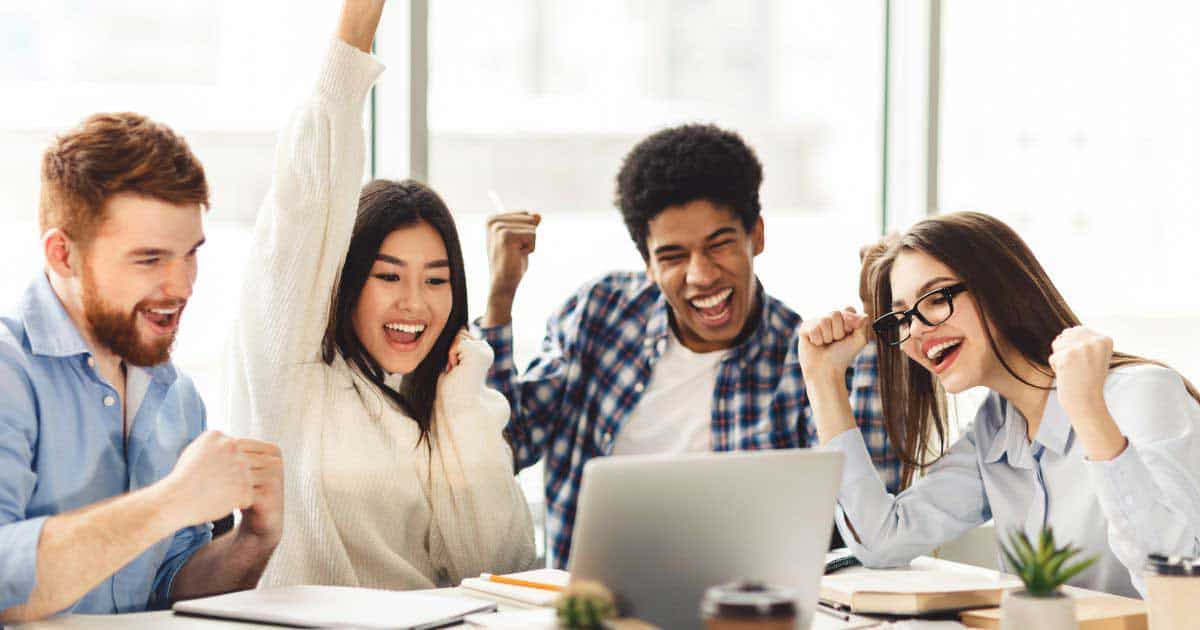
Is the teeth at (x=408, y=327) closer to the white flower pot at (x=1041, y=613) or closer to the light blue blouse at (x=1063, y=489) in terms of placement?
the light blue blouse at (x=1063, y=489)

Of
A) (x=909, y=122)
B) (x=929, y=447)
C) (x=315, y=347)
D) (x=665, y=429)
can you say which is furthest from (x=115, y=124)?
(x=909, y=122)

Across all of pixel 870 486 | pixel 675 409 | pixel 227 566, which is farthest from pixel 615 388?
pixel 227 566

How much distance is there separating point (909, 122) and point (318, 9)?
1.64 metres

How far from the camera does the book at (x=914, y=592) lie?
168 centimetres

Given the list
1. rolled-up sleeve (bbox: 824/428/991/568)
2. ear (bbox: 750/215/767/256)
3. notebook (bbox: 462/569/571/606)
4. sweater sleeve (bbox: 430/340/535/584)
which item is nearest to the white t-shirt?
ear (bbox: 750/215/767/256)

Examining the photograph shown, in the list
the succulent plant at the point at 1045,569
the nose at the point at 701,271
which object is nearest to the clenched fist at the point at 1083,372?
the succulent plant at the point at 1045,569

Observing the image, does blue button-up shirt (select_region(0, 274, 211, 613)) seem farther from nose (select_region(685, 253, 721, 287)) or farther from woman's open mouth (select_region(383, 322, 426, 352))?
nose (select_region(685, 253, 721, 287))

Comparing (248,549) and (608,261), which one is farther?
(608,261)

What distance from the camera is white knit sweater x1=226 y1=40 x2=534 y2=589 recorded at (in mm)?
2008

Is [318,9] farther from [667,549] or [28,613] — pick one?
[667,549]

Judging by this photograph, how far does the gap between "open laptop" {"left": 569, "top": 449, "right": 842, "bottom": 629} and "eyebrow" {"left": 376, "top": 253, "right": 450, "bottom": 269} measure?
0.99 meters

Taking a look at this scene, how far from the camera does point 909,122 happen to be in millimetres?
3461

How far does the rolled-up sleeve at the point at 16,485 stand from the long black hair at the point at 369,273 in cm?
55

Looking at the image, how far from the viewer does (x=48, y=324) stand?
1695 mm
